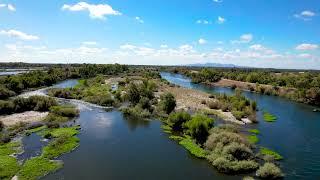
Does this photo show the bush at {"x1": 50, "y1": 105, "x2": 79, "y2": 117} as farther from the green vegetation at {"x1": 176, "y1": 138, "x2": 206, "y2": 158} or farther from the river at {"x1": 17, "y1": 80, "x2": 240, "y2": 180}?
the green vegetation at {"x1": 176, "y1": 138, "x2": 206, "y2": 158}

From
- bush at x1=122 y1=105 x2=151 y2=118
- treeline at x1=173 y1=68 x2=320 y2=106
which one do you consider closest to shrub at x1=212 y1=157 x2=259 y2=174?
bush at x1=122 y1=105 x2=151 y2=118

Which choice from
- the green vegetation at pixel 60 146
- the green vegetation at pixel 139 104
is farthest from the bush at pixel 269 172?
the green vegetation at pixel 139 104

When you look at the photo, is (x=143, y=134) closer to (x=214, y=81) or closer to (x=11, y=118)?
(x=11, y=118)

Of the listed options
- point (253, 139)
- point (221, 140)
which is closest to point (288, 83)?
point (253, 139)

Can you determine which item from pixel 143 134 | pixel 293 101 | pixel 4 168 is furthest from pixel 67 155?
pixel 293 101

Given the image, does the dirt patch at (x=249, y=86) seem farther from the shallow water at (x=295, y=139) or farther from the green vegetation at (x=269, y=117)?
the green vegetation at (x=269, y=117)

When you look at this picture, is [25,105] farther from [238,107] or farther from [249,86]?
[249,86]
